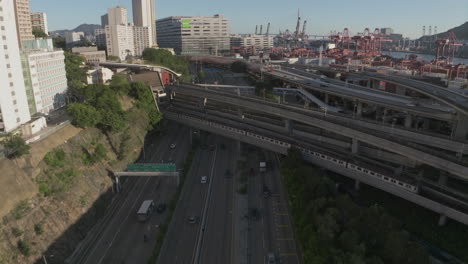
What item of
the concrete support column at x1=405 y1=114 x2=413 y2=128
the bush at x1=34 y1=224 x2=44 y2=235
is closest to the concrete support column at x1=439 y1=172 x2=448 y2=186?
the concrete support column at x1=405 y1=114 x2=413 y2=128

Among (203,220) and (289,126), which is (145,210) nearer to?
(203,220)

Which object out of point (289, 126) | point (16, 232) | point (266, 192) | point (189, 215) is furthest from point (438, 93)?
point (16, 232)

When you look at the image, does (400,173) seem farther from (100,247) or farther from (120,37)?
(120,37)

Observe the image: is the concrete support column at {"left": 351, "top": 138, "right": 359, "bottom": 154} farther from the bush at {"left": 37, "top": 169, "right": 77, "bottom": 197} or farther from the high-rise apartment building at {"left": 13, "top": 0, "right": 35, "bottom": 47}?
the high-rise apartment building at {"left": 13, "top": 0, "right": 35, "bottom": 47}

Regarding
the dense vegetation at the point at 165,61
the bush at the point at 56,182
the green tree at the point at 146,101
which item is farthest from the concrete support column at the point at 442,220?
the dense vegetation at the point at 165,61

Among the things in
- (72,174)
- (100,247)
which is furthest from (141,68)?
(100,247)

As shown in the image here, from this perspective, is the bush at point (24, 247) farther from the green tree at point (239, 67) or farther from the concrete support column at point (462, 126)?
the green tree at point (239, 67)
